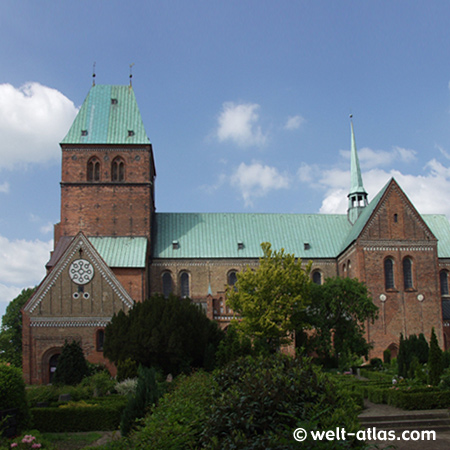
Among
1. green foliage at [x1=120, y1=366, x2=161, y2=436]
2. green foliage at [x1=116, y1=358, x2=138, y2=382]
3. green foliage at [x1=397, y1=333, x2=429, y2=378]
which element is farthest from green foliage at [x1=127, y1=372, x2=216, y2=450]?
green foliage at [x1=397, y1=333, x2=429, y2=378]

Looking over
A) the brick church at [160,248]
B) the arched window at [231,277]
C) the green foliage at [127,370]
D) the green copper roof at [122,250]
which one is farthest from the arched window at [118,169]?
the green foliage at [127,370]

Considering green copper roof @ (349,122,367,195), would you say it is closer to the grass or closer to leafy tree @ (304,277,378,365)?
leafy tree @ (304,277,378,365)

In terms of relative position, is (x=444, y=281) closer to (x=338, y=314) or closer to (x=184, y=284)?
(x=338, y=314)

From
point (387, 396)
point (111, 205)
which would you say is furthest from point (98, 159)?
point (387, 396)

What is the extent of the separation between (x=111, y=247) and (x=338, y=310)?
1759cm

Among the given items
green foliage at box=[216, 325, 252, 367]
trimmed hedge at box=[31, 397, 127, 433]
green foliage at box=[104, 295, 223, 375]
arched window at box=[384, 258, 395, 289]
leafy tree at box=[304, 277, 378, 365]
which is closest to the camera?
trimmed hedge at box=[31, 397, 127, 433]

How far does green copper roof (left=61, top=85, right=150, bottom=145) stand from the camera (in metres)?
43.4

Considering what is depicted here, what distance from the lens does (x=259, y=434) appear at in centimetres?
701

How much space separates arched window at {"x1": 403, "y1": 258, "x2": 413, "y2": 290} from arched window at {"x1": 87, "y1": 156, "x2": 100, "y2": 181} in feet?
82.8

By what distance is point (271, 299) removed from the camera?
3306 cm

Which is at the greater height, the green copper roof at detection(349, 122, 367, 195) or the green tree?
the green copper roof at detection(349, 122, 367, 195)

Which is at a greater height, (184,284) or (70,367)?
(184,284)

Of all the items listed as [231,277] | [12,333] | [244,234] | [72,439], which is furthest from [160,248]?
[72,439]

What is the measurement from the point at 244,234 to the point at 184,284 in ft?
23.0
